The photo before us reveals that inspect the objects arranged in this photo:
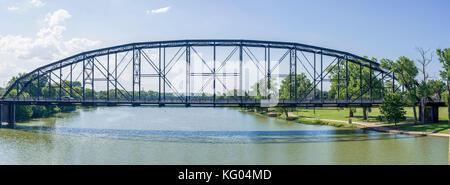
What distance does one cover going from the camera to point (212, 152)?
1243 inches

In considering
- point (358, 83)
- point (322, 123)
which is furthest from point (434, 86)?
point (322, 123)

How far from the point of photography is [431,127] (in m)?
44.2

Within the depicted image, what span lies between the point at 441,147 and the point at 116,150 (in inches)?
1399

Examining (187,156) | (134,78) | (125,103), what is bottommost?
(187,156)

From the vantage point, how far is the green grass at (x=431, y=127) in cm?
4213

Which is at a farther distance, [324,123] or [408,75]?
[324,123]

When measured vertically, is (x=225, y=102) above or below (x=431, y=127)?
above

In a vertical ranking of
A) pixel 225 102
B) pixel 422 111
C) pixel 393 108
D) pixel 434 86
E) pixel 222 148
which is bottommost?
pixel 222 148

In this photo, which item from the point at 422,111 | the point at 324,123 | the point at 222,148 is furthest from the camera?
the point at 324,123

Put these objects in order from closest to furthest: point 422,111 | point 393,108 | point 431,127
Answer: point 431,127
point 393,108
point 422,111

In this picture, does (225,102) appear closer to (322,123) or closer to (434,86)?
(322,123)

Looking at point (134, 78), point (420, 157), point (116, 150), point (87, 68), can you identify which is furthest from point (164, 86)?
point (420, 157)

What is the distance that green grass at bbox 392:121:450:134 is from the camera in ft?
138
